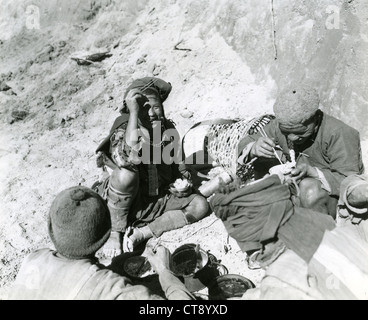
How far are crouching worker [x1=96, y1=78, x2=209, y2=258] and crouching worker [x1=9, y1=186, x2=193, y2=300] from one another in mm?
1249

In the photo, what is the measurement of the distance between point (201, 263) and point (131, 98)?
1833 mm

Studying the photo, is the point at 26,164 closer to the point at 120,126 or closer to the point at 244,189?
the point at 120,126

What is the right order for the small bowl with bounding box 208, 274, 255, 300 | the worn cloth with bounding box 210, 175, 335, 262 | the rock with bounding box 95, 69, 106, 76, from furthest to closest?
the rock with bounding box 95, 69, 106, 76
the small bowl with bounding box 208, 274, 255, 300
the worn cloth with bounding box 210, 175, 335, 262

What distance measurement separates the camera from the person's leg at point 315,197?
328cm

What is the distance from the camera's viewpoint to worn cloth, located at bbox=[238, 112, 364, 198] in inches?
128

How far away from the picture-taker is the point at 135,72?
20.4ft

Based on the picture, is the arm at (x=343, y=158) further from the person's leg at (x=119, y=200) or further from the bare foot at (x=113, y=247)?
the bare foot at (x=113, y=247)

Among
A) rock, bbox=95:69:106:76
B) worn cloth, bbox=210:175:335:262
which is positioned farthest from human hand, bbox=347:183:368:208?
rock, bbox=95:69:106:76

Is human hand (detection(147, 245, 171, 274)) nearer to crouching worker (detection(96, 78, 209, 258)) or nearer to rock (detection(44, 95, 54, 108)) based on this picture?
crouching worker (detection(96, 78, 209, 258))

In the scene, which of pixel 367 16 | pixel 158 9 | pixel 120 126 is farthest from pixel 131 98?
pixel 158 9

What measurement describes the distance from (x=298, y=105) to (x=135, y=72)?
373cm

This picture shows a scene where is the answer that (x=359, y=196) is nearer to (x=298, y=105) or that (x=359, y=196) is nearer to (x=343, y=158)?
(x=343, y=158)

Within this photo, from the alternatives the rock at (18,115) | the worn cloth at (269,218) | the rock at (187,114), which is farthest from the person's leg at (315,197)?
the rock at (18,115)

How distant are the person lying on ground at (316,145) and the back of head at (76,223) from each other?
174cm
